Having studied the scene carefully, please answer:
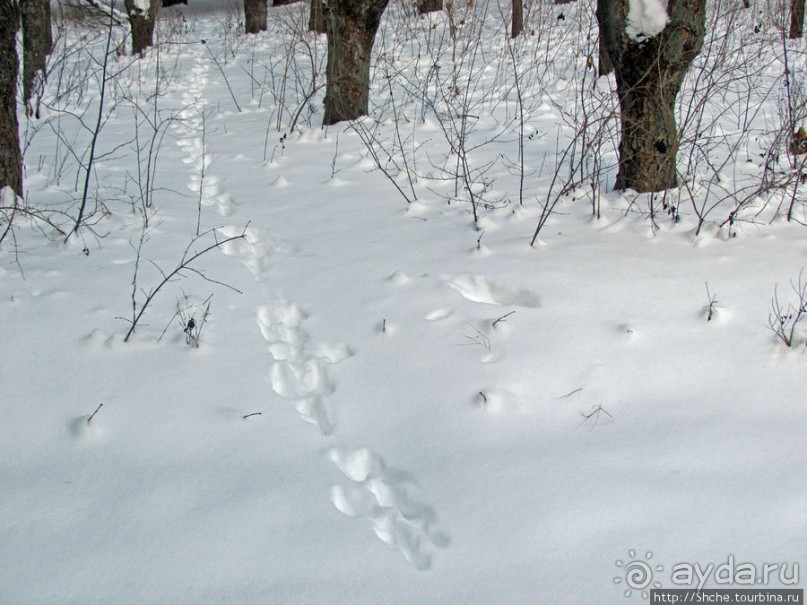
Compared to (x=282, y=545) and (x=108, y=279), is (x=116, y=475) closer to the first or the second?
(x=282, y=545)

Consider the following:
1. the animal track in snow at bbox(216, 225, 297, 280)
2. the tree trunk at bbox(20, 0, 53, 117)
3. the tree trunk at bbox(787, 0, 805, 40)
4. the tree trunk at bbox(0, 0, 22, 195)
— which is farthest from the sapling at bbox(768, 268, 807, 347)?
the tree trunk at bbox(20, 0, 53, 117)

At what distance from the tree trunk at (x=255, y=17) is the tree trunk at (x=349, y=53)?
7419 millimetres

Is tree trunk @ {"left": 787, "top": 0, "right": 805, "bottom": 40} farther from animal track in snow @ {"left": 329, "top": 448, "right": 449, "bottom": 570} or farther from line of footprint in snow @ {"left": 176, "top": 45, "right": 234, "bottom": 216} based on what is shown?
animal track in snow @ {"left": 329, "top": 448, "right": 449, "bottom": 570}

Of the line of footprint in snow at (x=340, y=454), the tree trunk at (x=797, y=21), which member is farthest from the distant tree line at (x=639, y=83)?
the tree trunk at (x=797, y=21)

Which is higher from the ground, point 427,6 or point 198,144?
point 427,6

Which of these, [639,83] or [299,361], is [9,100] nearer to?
[299,361]

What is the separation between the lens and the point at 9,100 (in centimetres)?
343

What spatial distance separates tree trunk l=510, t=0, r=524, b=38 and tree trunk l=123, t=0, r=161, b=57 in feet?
18.1

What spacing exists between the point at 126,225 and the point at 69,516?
2061 millimetres

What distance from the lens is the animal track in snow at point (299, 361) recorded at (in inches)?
87.4

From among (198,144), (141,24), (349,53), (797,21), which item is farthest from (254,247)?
(141,24)

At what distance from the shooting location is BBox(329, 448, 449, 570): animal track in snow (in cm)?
170

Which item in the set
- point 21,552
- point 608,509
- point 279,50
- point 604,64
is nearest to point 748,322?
point 608,509

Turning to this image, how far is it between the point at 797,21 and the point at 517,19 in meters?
3.06
